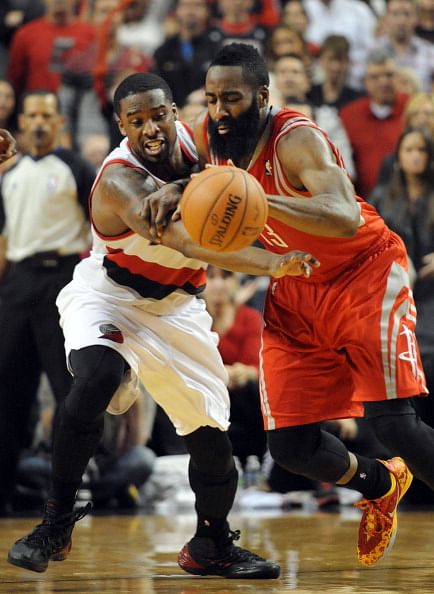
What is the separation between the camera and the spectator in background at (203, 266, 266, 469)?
775 cm

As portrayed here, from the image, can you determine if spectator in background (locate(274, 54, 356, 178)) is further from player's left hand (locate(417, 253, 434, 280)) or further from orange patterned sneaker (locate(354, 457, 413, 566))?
orange patterned sneaker (locate(354, 457, 413, 566))

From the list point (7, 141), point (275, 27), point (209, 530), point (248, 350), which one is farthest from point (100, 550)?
point (275, 27)

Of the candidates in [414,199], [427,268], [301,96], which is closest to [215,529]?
[427,268]

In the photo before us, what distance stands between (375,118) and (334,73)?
75cm

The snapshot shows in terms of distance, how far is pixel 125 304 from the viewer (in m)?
4.71

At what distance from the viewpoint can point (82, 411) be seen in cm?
442

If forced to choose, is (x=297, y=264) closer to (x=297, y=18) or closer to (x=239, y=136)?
(x=239, y=136)

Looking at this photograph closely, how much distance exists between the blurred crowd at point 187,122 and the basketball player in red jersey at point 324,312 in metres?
2.21

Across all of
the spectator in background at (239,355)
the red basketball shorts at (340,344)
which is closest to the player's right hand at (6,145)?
the red basketball shorts at (340,344)

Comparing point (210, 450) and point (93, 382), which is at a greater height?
point (93, 382)

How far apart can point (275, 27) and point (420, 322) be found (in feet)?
12.2

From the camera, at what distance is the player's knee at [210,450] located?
15.5 ft

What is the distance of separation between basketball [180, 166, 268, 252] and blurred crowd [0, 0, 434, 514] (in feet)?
9.80

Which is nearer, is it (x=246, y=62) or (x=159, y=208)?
(x=159, y=208)
